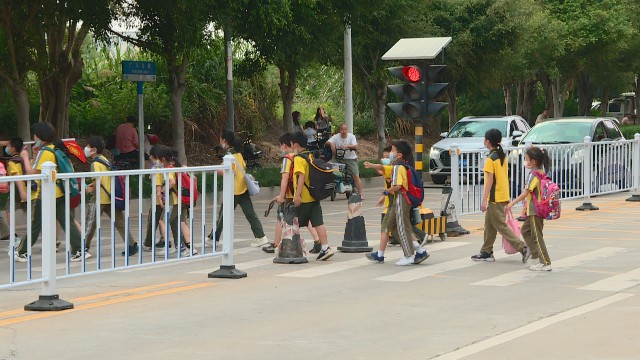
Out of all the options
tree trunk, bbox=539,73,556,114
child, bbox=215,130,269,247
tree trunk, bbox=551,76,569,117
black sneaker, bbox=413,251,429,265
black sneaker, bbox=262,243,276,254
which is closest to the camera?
black sneaker, bbox=413,251,429,265

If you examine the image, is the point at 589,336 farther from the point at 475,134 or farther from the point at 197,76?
the point at 197,76

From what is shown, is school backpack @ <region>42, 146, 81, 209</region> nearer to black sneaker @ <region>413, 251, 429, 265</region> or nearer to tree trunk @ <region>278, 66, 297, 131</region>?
black sneaker @ <region>413, 251, 429, 265</region>

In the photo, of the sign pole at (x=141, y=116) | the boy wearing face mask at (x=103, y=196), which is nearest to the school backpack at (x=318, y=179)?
the boy wearing face mask at (x=103, y=196)

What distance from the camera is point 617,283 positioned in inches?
479

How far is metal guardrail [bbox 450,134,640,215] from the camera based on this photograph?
59.4 ft

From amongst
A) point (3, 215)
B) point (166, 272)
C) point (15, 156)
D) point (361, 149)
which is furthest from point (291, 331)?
point (361, 149)

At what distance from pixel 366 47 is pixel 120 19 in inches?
420

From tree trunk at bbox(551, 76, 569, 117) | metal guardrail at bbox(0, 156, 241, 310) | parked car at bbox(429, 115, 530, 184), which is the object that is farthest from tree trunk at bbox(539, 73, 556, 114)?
metal guardrail at bbox(0, 156, 241, 310)

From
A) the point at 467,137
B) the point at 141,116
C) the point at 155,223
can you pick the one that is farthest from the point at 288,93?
the point at 155,223

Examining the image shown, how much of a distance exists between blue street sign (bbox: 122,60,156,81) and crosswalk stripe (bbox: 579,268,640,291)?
11659 millimetres

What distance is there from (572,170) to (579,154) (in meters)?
0.36

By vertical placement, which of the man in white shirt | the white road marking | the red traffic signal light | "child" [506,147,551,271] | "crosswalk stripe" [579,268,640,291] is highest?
the red traffic signal light

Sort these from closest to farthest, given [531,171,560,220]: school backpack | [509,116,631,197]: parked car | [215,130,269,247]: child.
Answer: [531,171,560,220]: school backpack
[215,130,269,247]: child
[509,116,631,197]: parked car

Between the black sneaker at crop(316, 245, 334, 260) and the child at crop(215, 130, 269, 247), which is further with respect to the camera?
the child at crop(215, 130, 269, 247)
